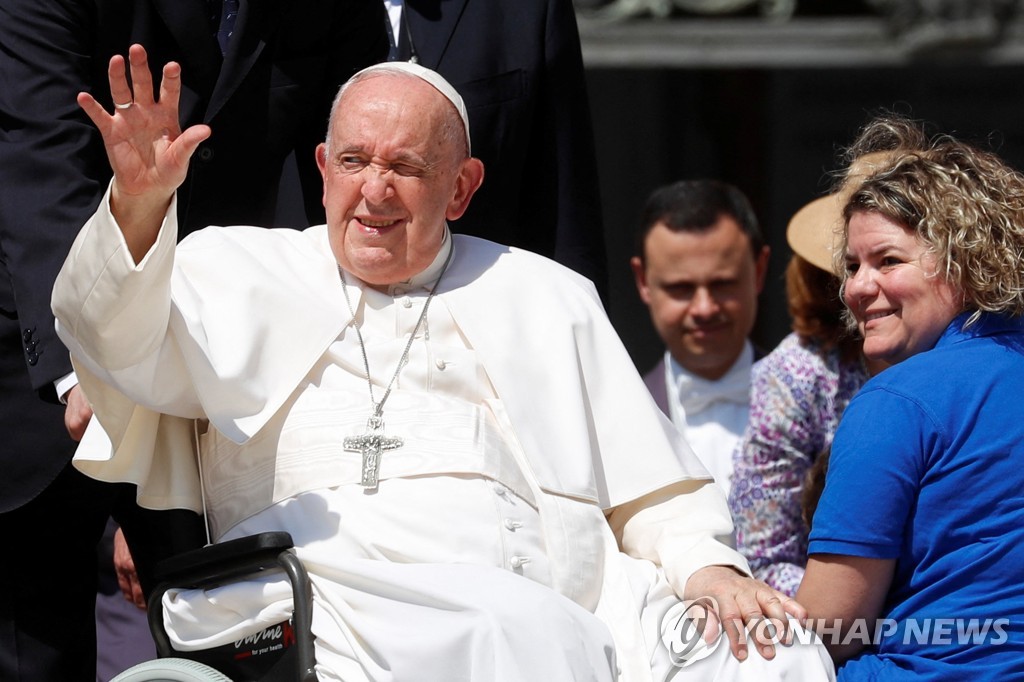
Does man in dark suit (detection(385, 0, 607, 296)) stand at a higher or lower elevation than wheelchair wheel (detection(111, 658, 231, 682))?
higher

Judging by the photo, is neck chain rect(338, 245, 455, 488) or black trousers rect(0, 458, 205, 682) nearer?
neck chain rect(338, 245, 455, 488)

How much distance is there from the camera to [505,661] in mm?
3062

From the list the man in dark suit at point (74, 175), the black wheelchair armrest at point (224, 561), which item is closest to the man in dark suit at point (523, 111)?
the man in dark suit at point (74, 175)

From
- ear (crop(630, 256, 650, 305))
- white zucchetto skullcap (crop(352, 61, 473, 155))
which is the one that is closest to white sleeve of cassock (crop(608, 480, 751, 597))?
white zucchetto skullcap (crop(352, 61, 473, 155))

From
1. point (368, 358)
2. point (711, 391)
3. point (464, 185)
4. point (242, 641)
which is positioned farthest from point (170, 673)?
point (711, 391)

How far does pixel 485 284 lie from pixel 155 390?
37.1 inches

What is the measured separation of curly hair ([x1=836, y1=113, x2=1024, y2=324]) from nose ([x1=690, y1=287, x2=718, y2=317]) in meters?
2.14

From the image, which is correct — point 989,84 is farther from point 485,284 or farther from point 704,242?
point 485,284

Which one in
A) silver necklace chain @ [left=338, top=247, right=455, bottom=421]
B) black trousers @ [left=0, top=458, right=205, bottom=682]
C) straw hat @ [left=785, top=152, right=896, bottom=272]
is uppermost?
straw hat @ [left=785, top=152, right=896, bottom=272]

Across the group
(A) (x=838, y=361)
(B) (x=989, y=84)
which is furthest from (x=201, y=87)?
(B) (x=989, y=84)

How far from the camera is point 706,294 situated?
231 inches

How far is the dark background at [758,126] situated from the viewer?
826cm

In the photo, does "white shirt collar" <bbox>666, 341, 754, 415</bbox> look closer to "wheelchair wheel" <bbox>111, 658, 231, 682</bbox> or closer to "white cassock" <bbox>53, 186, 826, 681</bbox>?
"white cassock" <bbox>53, 186, 826, 681</bbox>

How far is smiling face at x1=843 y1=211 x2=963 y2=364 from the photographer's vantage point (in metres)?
3.47
